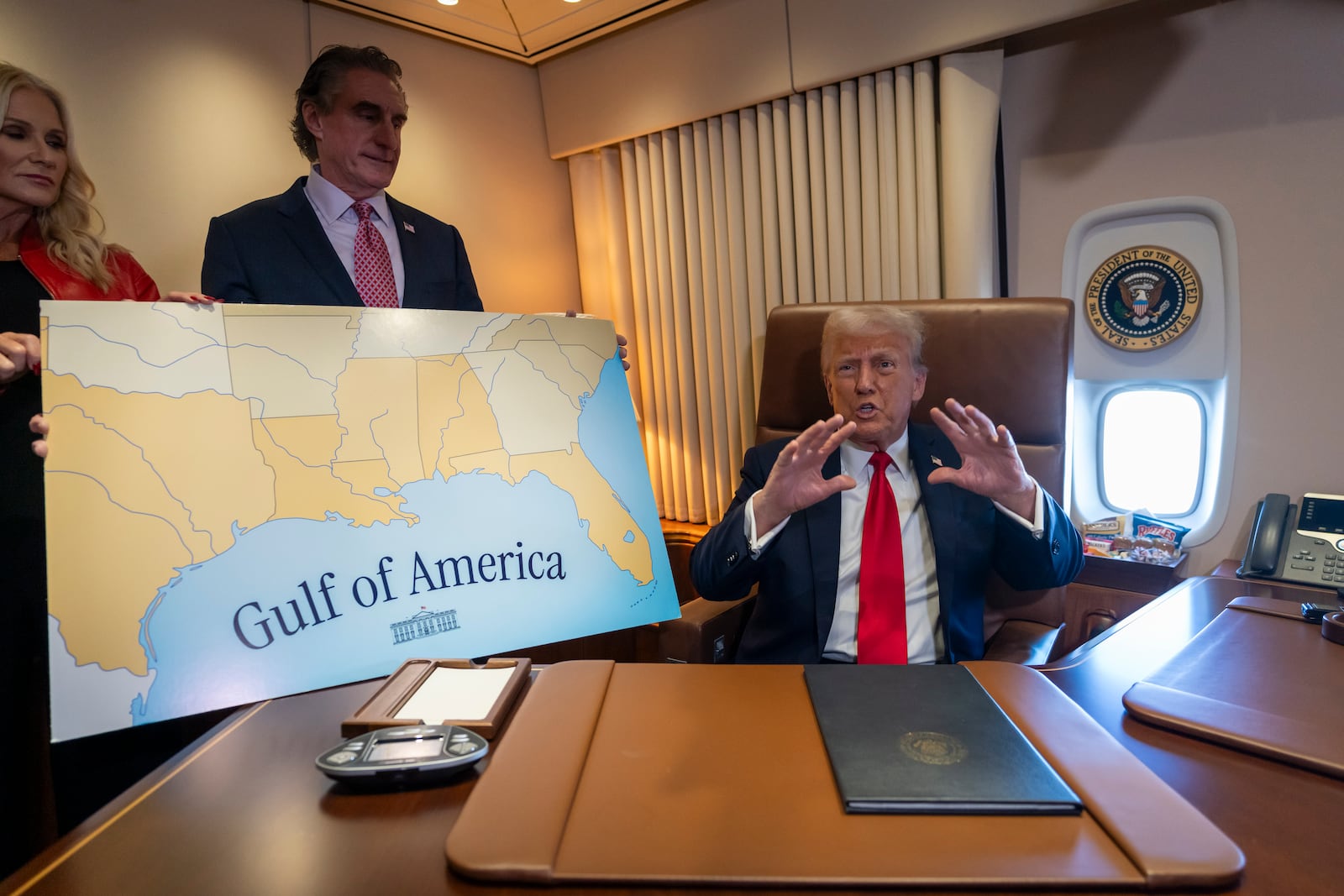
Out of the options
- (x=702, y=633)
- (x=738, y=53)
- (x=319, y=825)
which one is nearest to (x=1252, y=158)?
(x=738, y=53)

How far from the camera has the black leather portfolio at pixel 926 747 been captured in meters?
0.61

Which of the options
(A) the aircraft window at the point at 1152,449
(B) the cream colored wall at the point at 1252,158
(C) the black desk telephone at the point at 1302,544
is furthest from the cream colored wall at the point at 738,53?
(C) the black desk telephone at the point at 1302,544

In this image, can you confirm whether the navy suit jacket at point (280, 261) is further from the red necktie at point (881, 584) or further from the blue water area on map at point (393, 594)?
the red necktie at point (881, 584)

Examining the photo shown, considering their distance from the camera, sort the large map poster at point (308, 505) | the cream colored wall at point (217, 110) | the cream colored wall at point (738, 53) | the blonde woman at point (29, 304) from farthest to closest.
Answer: the cream colored wall at point (738, 53) < the cream colored wall at point (217, 110) < the blonde woman at point (29, 304) < the large map poster at point (308, 505)

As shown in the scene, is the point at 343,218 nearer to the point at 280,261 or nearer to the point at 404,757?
the point at 280,261

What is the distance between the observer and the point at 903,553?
157 centimetres

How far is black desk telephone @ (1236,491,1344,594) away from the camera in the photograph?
1729 mm

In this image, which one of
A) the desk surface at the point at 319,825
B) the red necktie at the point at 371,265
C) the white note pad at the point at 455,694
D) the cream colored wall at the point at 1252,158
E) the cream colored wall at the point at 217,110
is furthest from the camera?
the cream colored wall at the point at 217,110

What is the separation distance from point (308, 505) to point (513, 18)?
2.51m

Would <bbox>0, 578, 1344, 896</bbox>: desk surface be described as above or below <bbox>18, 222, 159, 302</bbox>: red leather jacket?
below

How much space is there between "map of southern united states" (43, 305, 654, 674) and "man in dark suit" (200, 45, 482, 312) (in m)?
0.44

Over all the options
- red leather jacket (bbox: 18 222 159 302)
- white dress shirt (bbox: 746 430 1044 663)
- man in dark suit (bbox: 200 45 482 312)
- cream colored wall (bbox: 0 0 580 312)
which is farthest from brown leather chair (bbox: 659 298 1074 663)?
cream colored wall (bbox: 0 0 580 312)

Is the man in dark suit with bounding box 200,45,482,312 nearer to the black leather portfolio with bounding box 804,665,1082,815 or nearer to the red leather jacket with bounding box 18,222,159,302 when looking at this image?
the red leather jacket with bounding box 18,222,159,302

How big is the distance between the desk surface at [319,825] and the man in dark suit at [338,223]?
3.44 feet
